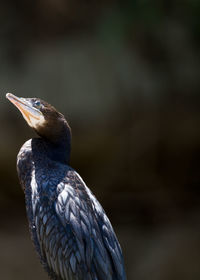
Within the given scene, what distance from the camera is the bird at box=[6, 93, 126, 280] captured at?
8.66 feet

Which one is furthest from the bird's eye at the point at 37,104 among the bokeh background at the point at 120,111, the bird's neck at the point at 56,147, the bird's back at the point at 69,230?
the bokeh background at the point at 120,111

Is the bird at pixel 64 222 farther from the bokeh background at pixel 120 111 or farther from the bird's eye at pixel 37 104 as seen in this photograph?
the bokeh background at pixel 120 111

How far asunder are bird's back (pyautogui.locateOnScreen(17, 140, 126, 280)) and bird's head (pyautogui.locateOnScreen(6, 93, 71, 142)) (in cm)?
23

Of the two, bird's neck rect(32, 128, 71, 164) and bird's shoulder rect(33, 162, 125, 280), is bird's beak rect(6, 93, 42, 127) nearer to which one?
bird's neck rect(32, 128, 71, 164)

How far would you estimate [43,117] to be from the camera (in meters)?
2.93

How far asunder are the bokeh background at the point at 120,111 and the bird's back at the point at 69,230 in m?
2.74

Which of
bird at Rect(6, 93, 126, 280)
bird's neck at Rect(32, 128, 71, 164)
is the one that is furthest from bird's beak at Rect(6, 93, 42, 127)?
bird's neck at Rect(32, 128, 71, 164)

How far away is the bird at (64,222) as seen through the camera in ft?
8.66

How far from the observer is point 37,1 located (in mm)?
5539

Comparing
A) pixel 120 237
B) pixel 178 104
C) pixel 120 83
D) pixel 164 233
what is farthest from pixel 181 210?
pixel 120 83

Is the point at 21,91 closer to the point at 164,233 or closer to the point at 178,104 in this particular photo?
the point at 178,104

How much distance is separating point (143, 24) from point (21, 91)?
4.57 ft

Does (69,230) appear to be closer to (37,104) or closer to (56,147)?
(56,147)

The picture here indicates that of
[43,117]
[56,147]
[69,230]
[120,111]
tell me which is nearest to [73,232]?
[69,230]
